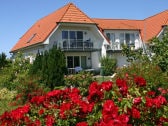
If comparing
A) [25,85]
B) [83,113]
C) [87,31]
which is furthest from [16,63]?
[83,113]

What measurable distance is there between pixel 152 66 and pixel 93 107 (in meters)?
8.78

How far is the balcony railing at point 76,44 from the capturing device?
44731 mm

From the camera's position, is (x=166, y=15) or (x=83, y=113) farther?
(x=166, y=15)

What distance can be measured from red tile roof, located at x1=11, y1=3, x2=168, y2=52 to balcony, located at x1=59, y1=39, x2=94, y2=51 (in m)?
2.33

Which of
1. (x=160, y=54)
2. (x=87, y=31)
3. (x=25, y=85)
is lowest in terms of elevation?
(x=25, y=85)

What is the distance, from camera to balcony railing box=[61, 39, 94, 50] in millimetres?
44731

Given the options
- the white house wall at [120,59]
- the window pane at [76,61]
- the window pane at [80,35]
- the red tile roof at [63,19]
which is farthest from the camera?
the white house wall at [120,59]

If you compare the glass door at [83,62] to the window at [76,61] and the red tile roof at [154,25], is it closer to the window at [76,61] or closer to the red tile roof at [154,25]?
the window at [76,61]

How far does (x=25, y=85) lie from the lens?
19125mm

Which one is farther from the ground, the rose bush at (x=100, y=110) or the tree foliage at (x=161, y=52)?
the tree foliage at (x=161, y=52)

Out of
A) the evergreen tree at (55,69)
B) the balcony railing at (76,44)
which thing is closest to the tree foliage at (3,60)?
the balcony railing at (76,44)

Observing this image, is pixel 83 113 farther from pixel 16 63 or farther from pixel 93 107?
pixel 16 63

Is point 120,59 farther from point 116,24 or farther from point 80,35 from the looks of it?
point 80,35

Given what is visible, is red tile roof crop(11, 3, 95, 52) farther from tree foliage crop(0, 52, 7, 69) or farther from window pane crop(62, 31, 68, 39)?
tree foliage crop(0, 52, 7, 69)
